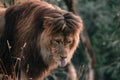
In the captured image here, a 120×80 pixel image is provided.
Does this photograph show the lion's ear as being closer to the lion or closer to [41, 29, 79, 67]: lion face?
the lion

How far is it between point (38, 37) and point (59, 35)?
285mm

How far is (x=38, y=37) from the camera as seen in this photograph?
23.7 feet

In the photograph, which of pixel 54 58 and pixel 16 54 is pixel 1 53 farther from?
pixel 54 58

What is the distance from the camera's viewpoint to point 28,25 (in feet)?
24.0

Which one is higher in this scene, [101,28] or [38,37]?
[38,37]

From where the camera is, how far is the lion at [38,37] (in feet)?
23.1

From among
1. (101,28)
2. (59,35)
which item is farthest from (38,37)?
(101,28)

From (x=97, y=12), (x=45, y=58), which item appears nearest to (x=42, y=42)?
(x=45, y=58)

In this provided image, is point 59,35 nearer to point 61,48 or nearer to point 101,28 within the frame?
point 61,48

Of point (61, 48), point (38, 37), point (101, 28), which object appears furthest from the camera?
point (101, 28)

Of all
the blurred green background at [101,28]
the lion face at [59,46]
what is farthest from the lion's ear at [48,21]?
the blurred green background at [101,28]

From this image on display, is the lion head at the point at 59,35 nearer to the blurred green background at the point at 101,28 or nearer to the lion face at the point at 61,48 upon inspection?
the lion face at the point at 61,48

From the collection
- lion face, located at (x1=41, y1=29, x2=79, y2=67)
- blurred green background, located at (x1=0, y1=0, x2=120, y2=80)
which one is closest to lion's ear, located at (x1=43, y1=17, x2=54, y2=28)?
lion face, located at (x1=41, y1=29, x2=79, y2=67)

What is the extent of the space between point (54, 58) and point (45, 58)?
0.23 m
